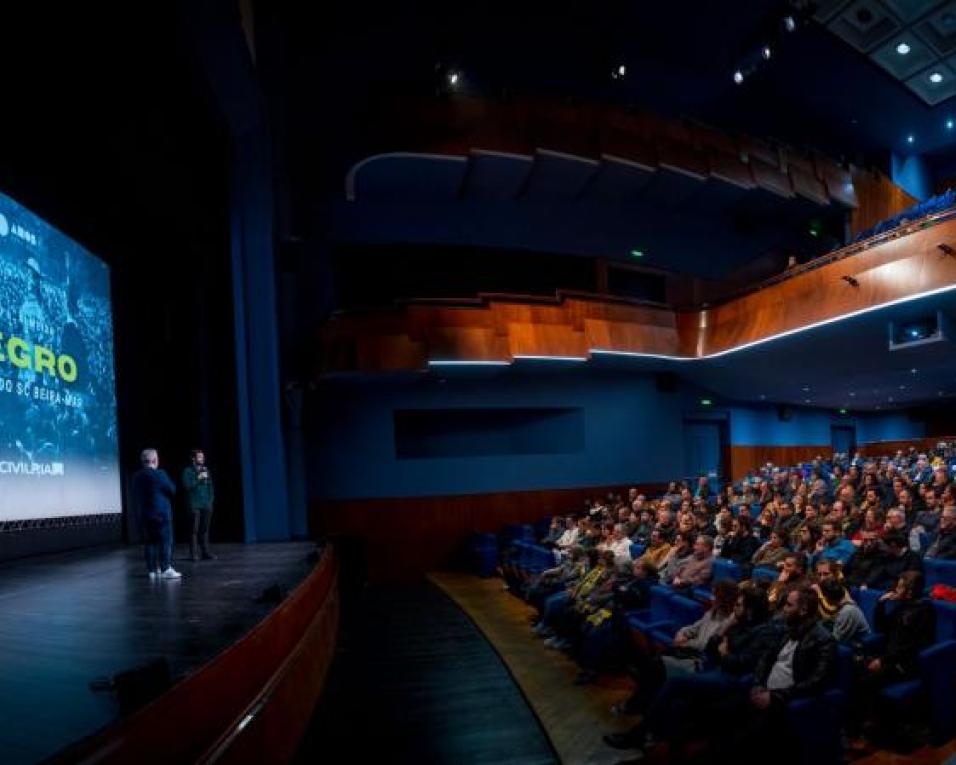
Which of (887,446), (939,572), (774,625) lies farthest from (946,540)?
(887,446)

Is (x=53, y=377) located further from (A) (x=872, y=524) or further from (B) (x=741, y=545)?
(A) (x=872, y=524)

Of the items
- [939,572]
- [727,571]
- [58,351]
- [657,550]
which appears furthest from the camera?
[657,550]

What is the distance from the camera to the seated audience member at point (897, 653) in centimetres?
284

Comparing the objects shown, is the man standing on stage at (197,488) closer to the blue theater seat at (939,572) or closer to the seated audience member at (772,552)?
the seated audience member at (772,552)

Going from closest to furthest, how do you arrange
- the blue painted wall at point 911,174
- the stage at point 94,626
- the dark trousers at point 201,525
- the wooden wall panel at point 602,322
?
the stage at point 94,626, the dark trousers at point 201,525, the wooden wall panel at point 602,322, the blue painted wall at point 911,174

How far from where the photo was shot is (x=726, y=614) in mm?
3422

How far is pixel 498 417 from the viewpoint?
10.4 meters

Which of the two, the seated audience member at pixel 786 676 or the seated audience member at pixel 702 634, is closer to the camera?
the seated audience member at pixel 786 676

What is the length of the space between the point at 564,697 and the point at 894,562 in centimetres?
205

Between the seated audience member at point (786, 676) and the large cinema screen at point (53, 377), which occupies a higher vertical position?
the large cinema screen at point (53, 377)

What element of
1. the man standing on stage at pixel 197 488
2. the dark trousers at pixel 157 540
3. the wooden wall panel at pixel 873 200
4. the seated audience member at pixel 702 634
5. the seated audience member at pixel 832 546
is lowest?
the seated audience member at pixel 702 634

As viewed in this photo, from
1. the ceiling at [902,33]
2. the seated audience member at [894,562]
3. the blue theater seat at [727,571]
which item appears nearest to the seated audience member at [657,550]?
the blue theater seat at [727,571]

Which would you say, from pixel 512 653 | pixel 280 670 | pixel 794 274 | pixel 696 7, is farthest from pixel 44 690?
pixel 696 7

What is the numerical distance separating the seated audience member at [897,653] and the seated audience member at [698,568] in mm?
1435
